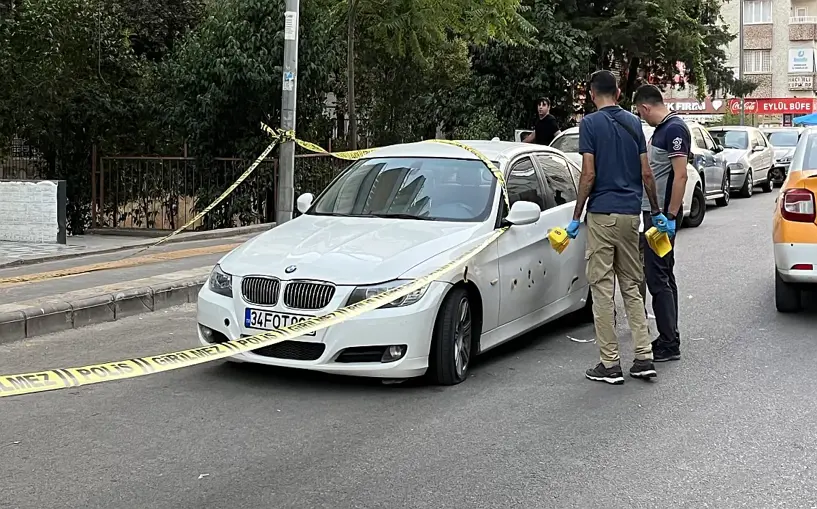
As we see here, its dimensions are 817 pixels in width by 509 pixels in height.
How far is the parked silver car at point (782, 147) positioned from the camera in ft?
86.1

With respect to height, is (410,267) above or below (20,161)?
below

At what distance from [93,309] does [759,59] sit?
5744 centimetres

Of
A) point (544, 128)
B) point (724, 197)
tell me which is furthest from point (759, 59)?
point (544, 128)

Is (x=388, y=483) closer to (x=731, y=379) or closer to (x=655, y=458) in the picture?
(x=655, y=458)

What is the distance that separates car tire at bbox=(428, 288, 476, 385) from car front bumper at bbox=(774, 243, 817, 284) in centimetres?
329

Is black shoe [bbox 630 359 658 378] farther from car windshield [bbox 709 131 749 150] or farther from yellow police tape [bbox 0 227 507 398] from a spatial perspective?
car windshield [bbox 709 131 749 150]

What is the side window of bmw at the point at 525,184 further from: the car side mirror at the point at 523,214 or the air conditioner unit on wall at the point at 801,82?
the air conditioner unit on wall at the point at 801,82

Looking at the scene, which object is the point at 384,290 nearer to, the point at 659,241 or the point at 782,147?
the point at 659,241

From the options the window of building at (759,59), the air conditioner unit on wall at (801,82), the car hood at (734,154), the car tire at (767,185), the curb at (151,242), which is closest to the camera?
the curb at (151,242)

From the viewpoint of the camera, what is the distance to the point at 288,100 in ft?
44.3

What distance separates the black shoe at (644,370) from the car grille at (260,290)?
96.7 inches

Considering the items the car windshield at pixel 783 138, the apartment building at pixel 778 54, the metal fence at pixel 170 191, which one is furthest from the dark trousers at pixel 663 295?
the apartment building at pixel 778 54

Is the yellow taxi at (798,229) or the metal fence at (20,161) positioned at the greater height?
the metal fence at (20,161)

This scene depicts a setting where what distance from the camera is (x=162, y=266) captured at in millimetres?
11367
